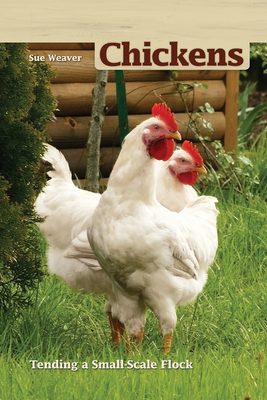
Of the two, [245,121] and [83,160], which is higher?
[245,121]

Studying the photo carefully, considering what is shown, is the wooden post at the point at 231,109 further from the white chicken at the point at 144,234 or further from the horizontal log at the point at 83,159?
the white chicken at the point at 144,234

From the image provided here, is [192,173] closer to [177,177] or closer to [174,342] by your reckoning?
[177,177]

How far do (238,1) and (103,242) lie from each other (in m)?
1.49

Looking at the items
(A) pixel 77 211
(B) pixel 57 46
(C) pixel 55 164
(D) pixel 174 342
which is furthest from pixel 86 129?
(D) pixel 174 342

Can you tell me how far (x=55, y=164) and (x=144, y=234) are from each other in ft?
4.74

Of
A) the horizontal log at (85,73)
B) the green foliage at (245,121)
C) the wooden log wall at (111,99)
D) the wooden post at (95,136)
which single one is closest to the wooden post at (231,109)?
the wooden log wall at (111,99)

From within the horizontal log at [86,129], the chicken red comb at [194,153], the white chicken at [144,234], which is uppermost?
the horizontal log at [86,129]

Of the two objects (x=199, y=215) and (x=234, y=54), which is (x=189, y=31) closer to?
(x=234, y=54)

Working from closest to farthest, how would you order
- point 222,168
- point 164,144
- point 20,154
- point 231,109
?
point 164,144 < point 20,154 < point 222,168 < point 231,109

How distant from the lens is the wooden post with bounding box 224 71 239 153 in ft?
23.4

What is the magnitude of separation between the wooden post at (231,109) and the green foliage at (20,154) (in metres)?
3.55

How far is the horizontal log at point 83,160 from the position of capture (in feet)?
21.6

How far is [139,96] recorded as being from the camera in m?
6.80

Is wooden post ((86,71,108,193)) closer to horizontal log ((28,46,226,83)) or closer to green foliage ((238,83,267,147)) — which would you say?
horizontal log ((28,46,226,83))
